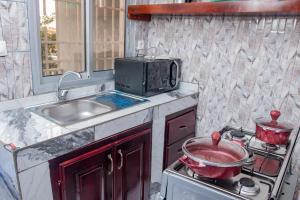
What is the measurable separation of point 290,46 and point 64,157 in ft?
5.56

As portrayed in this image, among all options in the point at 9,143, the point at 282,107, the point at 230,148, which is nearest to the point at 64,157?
the point at 9,143

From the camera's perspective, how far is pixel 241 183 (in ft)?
2.92

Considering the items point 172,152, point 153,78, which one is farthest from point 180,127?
point 153,78

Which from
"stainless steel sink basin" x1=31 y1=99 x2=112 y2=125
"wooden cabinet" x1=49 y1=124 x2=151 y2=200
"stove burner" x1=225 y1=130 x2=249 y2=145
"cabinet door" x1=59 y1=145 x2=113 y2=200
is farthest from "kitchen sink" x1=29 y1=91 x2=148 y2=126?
"stove burner" x1=225 y1=130 x2=249 y2=145

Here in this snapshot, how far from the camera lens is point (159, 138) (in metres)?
1.92

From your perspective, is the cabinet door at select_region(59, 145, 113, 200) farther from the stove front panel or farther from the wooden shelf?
the wooden shelf

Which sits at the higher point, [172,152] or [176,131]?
[176,131]

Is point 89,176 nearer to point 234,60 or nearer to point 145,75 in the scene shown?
point 145,75

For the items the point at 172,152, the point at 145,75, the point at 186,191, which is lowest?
the point at 172,152

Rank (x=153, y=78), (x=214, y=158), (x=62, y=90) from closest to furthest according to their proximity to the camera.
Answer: (x=214, y=158) < (x=62, y=90) < (x=153, y=78)

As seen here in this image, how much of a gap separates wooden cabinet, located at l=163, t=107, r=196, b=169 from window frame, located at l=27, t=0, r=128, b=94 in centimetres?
71

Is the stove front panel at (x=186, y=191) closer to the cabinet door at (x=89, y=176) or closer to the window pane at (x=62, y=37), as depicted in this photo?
the cabinet door at (x=89, y=176)

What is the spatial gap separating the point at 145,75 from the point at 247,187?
1253 millimetres

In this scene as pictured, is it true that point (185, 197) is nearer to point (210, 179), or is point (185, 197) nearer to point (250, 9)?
point (210, 179)
